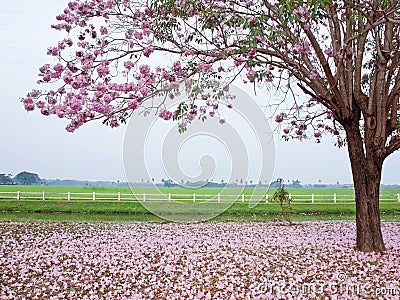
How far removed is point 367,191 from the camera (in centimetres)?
803

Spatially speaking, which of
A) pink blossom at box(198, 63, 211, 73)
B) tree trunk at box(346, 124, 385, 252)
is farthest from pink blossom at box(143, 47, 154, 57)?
tree trunk at box(346, 124, 385, 252)

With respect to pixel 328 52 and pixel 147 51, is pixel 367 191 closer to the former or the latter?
pixel 328 52

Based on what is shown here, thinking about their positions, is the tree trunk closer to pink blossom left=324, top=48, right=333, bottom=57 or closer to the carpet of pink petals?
the carpet of pink petals

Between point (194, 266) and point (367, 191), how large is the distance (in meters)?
3.51

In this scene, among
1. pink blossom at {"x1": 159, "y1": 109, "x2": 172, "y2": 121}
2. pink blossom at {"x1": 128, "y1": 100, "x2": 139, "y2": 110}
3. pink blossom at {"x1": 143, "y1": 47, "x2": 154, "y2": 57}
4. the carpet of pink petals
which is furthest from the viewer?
pink blossom at {"x1": 159, "y1": 109, "x2": 172, "y2": 121}

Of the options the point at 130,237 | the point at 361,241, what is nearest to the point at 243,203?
the point at 130,237

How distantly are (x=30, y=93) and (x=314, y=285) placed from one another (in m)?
5.12

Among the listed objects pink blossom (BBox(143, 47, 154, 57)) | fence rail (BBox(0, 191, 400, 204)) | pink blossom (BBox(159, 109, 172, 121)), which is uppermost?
pink blossom (BBox(143, 47, 154, 57))

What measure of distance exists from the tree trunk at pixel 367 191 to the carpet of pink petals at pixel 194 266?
14.4 inches

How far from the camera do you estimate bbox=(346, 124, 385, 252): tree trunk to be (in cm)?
801
